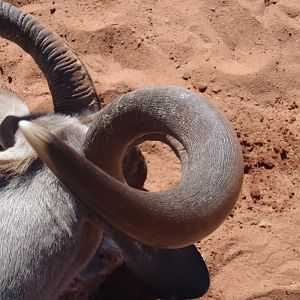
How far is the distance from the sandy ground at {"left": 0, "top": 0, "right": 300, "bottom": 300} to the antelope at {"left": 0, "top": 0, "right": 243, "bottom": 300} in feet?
1.73

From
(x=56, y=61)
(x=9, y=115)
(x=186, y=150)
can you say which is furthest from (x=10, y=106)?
(x=186, y=150)

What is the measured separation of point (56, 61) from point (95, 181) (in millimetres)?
1319

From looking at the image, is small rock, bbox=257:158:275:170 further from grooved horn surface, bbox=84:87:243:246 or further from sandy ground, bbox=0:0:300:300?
grooved horn surface, bbox=84:87:243:246

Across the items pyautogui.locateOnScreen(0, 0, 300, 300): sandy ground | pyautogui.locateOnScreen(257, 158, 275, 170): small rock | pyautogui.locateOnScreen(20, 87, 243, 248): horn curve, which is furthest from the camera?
pyautogui.locateOnScreen(257, 158, 275, 170): small rock

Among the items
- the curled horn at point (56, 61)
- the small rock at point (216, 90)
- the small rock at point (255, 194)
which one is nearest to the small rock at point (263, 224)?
the small rock at point (255, 194)

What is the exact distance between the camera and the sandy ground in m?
3.96

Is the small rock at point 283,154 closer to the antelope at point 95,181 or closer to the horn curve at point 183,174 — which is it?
the antelope at point 95,181

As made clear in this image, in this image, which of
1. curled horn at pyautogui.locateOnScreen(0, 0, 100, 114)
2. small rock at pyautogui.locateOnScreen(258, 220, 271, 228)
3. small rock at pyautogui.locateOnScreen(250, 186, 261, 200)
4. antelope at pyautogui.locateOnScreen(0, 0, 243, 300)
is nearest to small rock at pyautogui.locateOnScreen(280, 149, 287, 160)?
small rock at pyautogui.locateOnScreen(250, 186, 261, 200)

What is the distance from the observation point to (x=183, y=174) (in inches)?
85.8

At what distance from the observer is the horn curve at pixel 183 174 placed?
1.79m

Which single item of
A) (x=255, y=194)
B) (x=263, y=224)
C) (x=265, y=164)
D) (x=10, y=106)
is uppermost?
(x=10, y=106)

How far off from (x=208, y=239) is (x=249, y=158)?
64 cm

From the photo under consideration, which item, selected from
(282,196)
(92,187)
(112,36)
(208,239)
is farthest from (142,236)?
(112,36)

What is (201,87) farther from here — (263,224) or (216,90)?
(263,224)
